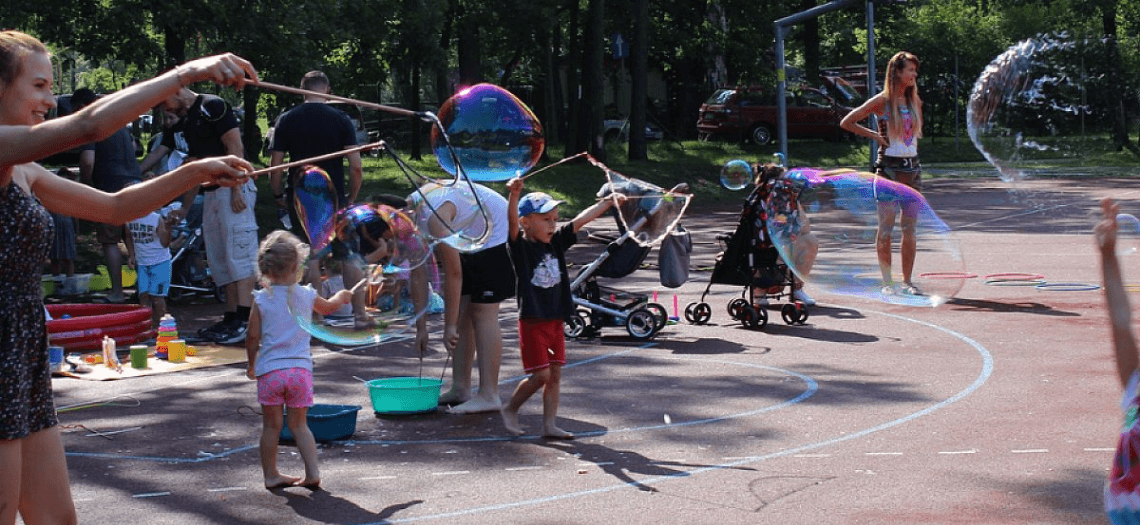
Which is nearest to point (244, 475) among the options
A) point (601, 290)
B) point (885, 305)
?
point (601, 290)

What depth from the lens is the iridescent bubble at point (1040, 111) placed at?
8438mm

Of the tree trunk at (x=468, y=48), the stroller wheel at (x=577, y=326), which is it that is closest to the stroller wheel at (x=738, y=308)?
the stroller wheel at (x=577, y=326)

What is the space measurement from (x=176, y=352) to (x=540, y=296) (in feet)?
13.8

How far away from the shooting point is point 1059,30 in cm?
908

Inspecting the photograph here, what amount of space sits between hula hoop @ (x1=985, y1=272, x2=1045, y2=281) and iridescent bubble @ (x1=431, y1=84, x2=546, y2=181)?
26.5 ft

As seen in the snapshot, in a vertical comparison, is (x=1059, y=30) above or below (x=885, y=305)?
above

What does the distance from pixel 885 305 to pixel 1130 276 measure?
333 centimetres

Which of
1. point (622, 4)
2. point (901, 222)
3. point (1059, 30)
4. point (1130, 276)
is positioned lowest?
point (1130, 276)

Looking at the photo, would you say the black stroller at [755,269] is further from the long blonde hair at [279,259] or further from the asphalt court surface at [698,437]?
the long blonde hair at [279,259]

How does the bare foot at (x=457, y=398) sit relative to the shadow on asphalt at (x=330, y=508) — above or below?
above

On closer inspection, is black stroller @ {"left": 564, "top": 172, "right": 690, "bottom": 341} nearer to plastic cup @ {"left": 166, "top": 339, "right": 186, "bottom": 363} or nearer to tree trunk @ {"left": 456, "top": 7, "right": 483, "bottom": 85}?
plastic cup @ {"left": 166, "top": 339, "right": 186, "bottom": 363}

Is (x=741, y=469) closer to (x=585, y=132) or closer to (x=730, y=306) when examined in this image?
(x=730, y=306)

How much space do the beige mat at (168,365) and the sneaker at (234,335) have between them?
184 millimetres

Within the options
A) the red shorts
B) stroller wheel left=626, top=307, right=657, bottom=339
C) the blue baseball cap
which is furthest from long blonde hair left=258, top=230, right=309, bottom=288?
stroller wheel left=626, top=307, right=657, bottom=339
